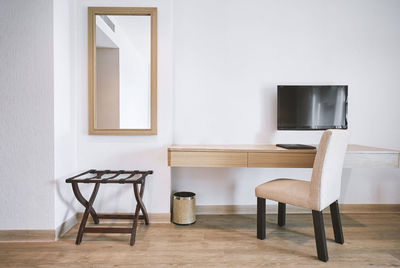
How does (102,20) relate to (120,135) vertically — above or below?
above

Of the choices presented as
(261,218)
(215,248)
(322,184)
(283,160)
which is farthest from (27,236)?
(322,184)

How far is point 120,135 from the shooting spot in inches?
95.7

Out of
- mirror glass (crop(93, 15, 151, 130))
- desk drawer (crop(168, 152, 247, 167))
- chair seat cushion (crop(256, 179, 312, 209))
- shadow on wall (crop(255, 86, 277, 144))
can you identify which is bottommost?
chair seat cushion (crop(256, 179, 312, 209))

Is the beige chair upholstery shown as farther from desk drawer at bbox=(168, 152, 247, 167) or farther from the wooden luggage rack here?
the wooden luggage rack

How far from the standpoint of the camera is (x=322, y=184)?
68.7 inches

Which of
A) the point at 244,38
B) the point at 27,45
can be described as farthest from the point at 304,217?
the point at 27,45

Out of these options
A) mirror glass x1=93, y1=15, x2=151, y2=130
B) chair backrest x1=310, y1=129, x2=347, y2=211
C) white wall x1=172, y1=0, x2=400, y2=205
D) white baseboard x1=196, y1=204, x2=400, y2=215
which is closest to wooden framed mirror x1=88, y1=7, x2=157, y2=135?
mirror glass x1=93, y1=15, x2=151, y2=130

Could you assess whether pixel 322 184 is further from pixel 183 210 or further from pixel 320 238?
pixel 183 210

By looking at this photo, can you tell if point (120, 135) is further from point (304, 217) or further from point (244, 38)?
point (304, 217)

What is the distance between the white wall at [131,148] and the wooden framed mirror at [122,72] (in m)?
0.07

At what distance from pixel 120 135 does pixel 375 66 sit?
2694 mm

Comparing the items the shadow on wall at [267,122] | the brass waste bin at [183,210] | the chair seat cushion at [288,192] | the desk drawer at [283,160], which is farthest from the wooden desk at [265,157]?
the shadow on wall at [267,122]

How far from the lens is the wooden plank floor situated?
174 centimetres

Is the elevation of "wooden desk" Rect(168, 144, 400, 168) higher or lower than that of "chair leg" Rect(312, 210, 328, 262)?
higher
